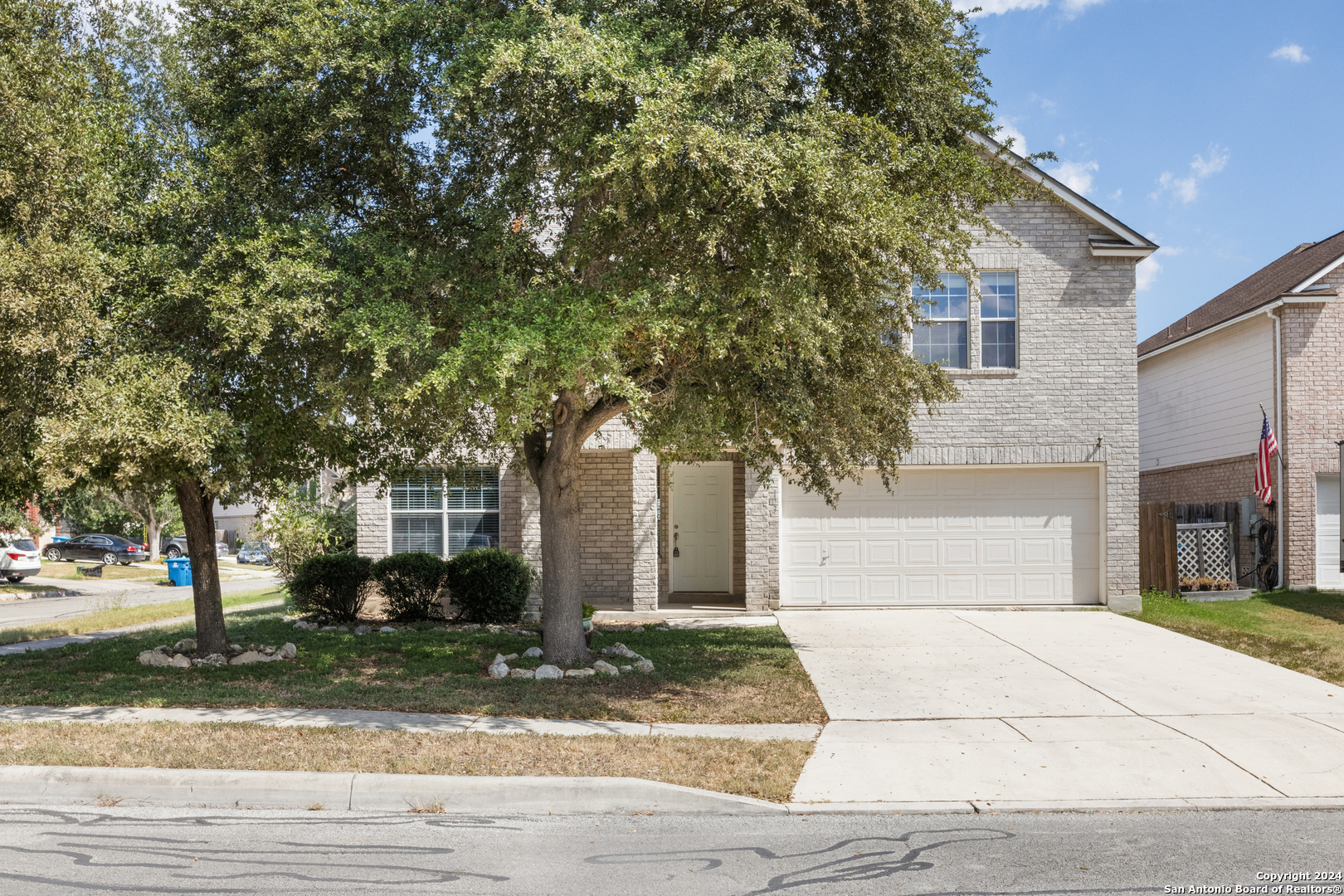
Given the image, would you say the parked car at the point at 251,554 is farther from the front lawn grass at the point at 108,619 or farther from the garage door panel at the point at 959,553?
the garage door panel at the point at 959,553

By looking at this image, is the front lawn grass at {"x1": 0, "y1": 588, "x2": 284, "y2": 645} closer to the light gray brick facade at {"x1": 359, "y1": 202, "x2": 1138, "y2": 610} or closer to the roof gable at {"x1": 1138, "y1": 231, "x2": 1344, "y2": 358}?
the light gray brick facade at {"x1": 359, "y1": 202, "x2": 1138, "y2": 610}

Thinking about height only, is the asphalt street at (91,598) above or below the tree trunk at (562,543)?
below

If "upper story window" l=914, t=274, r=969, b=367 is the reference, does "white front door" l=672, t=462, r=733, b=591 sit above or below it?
below

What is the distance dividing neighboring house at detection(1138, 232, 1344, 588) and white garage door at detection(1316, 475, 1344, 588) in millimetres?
16

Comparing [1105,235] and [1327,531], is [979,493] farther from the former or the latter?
[1327,531]

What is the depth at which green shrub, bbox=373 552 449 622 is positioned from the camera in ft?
48.2

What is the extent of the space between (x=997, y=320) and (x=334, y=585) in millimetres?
11417

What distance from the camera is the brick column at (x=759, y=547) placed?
15484 millimetres

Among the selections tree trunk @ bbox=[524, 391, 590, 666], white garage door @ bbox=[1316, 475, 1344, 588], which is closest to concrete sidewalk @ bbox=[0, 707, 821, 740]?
tree trunk @ bbox=[524, 391, 590, 666]

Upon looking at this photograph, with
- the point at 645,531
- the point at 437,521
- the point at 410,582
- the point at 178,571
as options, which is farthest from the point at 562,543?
the point at 178,571

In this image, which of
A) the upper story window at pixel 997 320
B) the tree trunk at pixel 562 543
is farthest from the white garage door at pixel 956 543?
the tree trunk at pixel 562 543

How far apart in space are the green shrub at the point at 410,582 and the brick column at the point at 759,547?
192 inches

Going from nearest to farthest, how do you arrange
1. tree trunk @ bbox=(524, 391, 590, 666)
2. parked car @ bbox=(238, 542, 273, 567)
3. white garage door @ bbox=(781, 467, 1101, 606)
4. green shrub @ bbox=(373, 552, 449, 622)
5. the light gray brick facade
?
tree trunk @ bbox=(524, 391, 590, 666) → green shrub @ bbox=(373, 552, 449, 622) → the light gray brick facade → white garage door @ bbox=(781, 467, 1101, 606) → parked car @ bbox=(238, 542, 273, 567)

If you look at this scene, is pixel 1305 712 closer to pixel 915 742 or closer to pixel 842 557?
pixel 915 742
